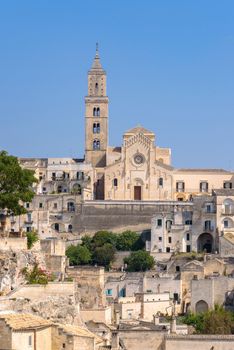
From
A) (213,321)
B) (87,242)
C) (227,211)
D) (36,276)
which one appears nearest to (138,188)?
(227,211)

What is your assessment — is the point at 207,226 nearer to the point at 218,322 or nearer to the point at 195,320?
the point at 195,320

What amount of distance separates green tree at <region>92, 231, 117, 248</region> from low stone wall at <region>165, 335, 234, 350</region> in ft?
123

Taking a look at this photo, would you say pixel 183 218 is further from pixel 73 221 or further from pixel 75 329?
pixel 75 329

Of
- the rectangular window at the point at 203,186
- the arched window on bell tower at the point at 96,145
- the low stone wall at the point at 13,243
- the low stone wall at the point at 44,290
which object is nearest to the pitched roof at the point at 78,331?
the low stone wall at the point at 44,290

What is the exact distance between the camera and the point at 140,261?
82188mm

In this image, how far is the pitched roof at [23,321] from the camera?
137ft

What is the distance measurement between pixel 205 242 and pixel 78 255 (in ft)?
34.8

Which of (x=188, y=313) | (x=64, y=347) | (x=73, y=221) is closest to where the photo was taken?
(x=64, y=347)

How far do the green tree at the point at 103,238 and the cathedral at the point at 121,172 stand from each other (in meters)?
6.68

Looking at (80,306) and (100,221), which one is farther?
(100,221)

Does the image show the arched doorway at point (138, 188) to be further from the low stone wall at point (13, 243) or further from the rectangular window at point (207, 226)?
the low stone wall at point (13, 243)

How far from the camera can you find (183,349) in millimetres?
48531

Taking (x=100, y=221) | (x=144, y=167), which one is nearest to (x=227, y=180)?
(x=144, y=167)

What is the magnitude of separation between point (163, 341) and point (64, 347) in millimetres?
6819
